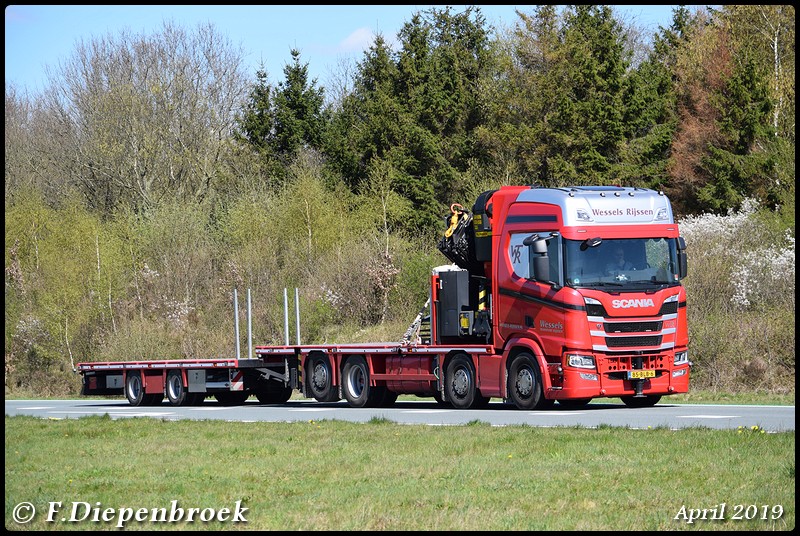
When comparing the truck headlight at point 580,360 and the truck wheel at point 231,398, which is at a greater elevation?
the truck headlight at point 580,360

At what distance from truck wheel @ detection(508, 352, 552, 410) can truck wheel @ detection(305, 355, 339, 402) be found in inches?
202

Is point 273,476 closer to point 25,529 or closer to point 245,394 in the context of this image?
point 25,529

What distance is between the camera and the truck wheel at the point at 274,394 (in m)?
28.0

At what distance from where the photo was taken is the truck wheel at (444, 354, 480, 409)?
22.9 metres

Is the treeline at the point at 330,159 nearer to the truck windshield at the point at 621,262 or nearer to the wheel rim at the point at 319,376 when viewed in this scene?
the wheel rim at the point at 319,376

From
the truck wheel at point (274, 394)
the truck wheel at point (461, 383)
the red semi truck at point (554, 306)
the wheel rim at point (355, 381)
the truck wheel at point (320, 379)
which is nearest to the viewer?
the red semi truck at point (554, 306)

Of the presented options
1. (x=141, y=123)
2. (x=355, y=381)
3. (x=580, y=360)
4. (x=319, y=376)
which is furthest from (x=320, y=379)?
(x=141, y=123)

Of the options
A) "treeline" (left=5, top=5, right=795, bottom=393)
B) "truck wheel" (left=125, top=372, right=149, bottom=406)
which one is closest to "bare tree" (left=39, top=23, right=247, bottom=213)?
"treeline" (left=5, top=5, right=795, bottom=393)

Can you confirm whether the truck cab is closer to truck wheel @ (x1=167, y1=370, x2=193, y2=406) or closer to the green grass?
the green grass

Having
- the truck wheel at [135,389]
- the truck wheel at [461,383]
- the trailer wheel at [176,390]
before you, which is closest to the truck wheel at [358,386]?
the truck wheel at [461,383]

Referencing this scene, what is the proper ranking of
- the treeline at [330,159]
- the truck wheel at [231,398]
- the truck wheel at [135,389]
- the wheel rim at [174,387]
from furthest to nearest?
the treeline at [330,159]
the truck wheel at [135,389]
the wheel rim at [174,387]
the truck wheel at [231,398]

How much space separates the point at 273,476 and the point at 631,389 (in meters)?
10.1

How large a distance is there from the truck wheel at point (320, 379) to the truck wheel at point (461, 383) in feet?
11.0

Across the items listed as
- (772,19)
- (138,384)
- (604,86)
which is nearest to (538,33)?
(604,86)
